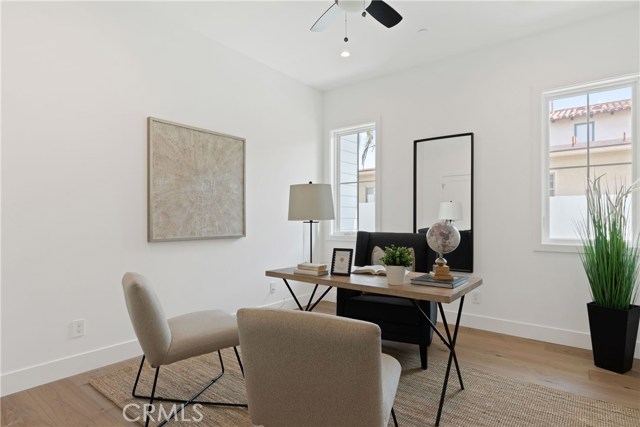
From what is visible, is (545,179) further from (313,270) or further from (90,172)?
(90,172)

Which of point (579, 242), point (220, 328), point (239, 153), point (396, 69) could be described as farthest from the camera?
point (396, 69)

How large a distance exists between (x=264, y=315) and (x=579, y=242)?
3.17 meters

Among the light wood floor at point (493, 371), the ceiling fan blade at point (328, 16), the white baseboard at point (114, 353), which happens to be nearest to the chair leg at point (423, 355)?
the light wood floor at point (493, 371)

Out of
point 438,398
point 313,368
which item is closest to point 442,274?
point 438,398

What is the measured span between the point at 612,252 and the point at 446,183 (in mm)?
1579

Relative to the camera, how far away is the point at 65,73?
2.59 metres

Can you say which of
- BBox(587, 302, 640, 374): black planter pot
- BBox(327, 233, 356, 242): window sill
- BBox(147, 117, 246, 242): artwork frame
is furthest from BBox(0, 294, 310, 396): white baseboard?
BBox(587, 302, 640, 374): black planter pot

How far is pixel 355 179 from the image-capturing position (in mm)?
4777

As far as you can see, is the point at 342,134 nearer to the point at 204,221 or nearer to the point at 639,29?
the point at 204,221

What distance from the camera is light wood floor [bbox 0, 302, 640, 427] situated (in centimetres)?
209

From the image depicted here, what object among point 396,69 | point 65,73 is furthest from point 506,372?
point 65,73

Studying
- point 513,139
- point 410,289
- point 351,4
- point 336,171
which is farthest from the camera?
point 336,171

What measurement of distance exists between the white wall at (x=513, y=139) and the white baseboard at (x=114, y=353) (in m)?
0.01

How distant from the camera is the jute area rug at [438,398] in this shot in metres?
2.02
